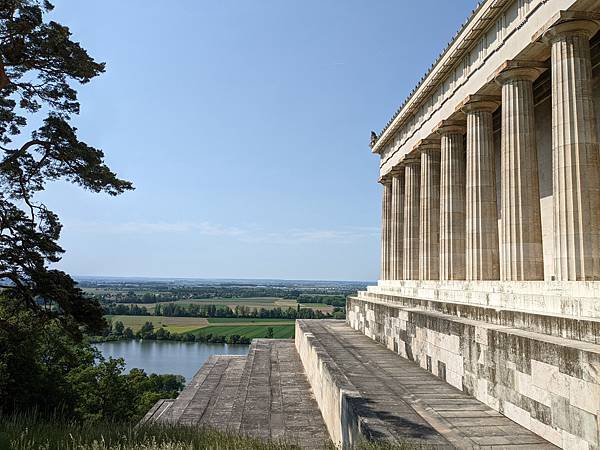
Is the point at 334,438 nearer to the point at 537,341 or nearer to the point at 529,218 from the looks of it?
the point at 537,341

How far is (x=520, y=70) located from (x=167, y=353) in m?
120

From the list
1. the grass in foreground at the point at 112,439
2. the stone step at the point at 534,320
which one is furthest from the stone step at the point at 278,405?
the stone step at the point at 534,320

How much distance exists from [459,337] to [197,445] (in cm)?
736

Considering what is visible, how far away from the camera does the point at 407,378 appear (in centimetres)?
1473

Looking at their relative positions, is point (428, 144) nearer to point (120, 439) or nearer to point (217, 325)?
point (120, 439)

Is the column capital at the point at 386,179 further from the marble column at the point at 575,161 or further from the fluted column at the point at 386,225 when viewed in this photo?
the marble column at the point at 575,161

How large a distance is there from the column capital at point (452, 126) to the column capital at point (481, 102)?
2690 millimetres

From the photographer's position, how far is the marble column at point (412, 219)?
31.3 metres

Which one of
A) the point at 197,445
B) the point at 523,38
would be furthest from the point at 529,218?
the point at 197,445

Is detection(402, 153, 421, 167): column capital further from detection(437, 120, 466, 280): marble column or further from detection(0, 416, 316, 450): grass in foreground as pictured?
detection(0, 416, 316, 450): grass in foreground

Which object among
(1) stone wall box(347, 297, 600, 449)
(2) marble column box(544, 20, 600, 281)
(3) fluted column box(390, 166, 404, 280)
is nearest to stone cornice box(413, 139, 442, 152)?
(3) fluted column box(390, 166, 404, 280)

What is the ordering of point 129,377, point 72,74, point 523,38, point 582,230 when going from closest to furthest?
point 582,230 → point 72,74 → point 523,38 → point 129,377

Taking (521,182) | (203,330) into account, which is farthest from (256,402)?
(203,330)

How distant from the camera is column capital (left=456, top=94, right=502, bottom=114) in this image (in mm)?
20719
